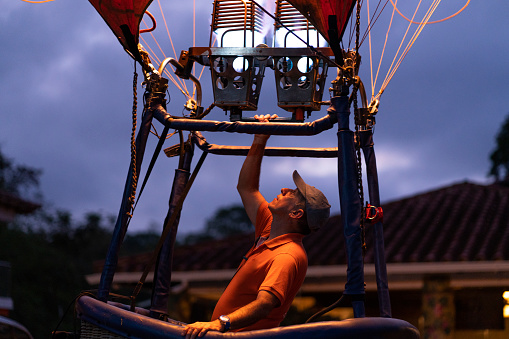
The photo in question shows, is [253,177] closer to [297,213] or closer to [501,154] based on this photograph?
[297,213]

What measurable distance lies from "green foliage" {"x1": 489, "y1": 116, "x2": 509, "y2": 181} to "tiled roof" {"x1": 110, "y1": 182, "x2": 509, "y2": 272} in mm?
10354

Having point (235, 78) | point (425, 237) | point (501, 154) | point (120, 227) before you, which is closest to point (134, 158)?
point (120, 227)

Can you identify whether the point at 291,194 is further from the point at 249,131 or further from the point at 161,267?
the point at 161,267

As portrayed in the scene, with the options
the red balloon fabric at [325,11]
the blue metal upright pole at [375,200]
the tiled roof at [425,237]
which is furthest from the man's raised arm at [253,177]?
the tiled roof at [425,237]

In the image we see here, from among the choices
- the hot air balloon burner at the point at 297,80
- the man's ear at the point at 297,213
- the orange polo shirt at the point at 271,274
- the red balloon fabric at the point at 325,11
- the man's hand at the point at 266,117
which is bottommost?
the orange polo shirt at the point at 271,274

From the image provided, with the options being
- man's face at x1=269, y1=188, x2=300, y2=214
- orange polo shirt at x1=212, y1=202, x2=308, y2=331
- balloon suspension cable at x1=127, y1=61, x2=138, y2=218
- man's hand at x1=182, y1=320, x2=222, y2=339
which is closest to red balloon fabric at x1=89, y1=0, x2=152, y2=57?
balloon suspension cable at x1=127, y1=61, x2=138, y2=218

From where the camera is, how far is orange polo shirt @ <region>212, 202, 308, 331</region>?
295 centimetres

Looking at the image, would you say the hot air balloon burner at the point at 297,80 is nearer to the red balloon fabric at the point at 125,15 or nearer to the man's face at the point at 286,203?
the man's face at the point at 286,203

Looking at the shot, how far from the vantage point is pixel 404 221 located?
11852 millimetres

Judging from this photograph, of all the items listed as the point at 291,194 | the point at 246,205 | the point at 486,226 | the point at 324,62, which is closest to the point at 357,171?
the point at 291,194

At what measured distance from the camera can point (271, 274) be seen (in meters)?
2.92

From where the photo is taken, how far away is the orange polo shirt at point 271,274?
2.95 meters

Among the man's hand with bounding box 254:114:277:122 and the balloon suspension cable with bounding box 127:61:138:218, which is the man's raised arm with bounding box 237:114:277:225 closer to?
the man's hand with bounding box 254:114:277:122

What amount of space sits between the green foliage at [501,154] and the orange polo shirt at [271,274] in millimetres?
21578
